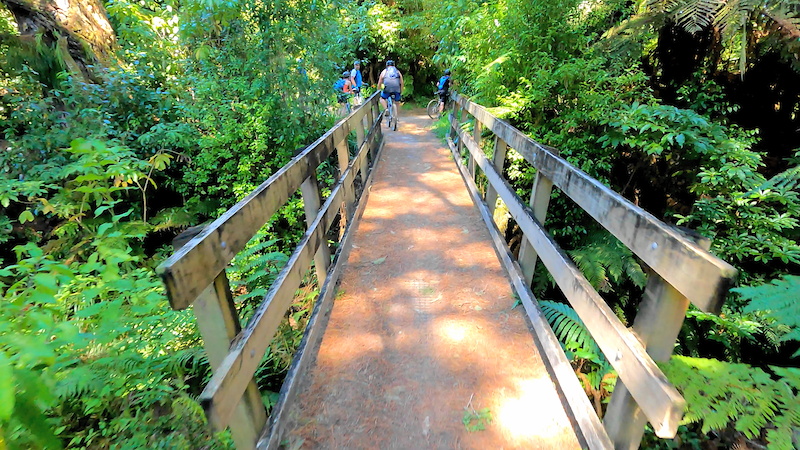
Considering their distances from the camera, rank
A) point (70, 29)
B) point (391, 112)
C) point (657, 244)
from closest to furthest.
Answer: point (657, 244) → point (70, 29) → point (391, 112)

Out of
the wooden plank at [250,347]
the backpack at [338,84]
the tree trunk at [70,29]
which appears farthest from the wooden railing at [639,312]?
the tree trunk at [70,29]

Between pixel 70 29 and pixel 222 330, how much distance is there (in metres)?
9.74

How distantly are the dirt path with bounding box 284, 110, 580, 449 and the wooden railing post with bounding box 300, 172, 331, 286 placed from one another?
29 cm

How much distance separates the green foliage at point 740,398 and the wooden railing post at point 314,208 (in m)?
2.38

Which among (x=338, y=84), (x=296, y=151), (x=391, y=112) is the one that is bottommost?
(x=391, y=112)

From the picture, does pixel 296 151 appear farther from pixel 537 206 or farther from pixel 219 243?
pixel 219 243

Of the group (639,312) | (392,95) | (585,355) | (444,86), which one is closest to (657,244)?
(639,312)

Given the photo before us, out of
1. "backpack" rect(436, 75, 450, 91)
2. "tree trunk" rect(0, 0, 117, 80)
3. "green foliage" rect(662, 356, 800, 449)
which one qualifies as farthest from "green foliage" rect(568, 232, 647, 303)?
"tree trunk" rect(0, 0, 117, 80)

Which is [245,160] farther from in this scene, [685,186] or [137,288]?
[685,186]

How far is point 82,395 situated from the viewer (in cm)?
263

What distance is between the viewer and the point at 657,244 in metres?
1.60

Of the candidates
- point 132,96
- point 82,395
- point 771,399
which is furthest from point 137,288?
point 132,96

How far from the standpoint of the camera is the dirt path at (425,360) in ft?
6.97

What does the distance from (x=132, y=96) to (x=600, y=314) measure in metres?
8.52
